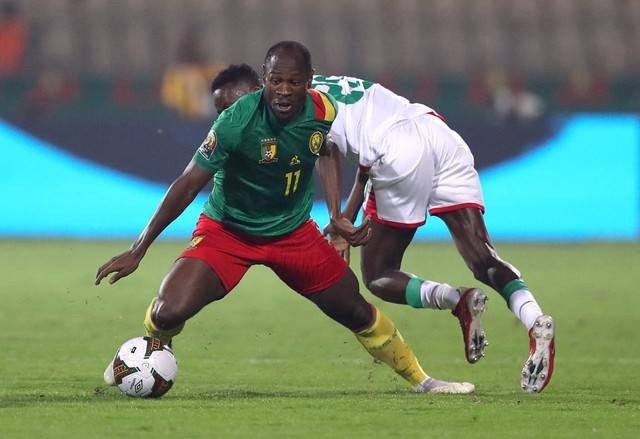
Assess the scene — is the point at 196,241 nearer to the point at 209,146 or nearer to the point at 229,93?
the point at 209,146

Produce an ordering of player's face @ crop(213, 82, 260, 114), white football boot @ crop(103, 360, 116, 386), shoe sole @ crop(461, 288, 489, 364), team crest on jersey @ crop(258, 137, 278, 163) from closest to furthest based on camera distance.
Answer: team crest on jersey @ crop(258, 137, 278, 163) → white football boot @ crop(103, 360, 116, 386) → shoe sole @ crop(461, 288, 489, 364) → player's face @ crop(213, 82, 260, 114)

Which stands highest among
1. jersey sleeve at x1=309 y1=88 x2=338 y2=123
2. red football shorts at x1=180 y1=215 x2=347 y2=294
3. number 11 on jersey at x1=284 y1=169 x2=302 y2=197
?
jersey sleeve at x1=309 y1=88 x2=338 y2=123

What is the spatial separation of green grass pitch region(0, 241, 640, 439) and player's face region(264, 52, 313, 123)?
4.88ft

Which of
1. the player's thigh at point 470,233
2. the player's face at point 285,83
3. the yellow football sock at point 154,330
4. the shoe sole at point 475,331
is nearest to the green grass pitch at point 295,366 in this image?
the shoe sole at point 475,331

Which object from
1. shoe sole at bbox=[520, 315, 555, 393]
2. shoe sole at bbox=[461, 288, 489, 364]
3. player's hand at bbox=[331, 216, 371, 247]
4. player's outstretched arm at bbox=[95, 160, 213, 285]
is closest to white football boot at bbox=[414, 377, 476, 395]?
shoe sole at bbox=[461, 288, 489, 364]

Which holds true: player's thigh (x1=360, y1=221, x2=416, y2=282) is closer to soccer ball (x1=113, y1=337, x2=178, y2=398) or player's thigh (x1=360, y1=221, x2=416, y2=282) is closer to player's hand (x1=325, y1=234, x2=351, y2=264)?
player's hand (x1=325, y1=234, x2=351, y2=264)

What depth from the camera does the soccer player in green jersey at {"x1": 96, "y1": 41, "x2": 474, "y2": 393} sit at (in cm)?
687

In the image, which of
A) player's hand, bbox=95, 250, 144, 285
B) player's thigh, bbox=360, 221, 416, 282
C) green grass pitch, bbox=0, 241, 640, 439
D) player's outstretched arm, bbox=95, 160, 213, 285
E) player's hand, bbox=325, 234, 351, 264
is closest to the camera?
green grass pitch, bbox=0, 241, 640, 439

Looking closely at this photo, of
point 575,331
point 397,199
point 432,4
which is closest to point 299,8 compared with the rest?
point 432,4

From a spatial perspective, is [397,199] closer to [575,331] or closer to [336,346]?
[336,346]

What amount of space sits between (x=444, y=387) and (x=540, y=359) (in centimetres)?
58

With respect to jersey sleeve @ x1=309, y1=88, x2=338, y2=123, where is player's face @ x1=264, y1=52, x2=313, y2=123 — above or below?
above

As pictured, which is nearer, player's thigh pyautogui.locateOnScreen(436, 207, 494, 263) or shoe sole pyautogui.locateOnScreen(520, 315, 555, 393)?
shoe sole pyautogui.locateOnScreen(520, 315, 555, 393)

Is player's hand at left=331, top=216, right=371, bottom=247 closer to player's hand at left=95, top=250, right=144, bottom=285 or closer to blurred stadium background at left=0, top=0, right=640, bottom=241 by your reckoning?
player's hand at left=95, top=250, right=144, bottom=285
